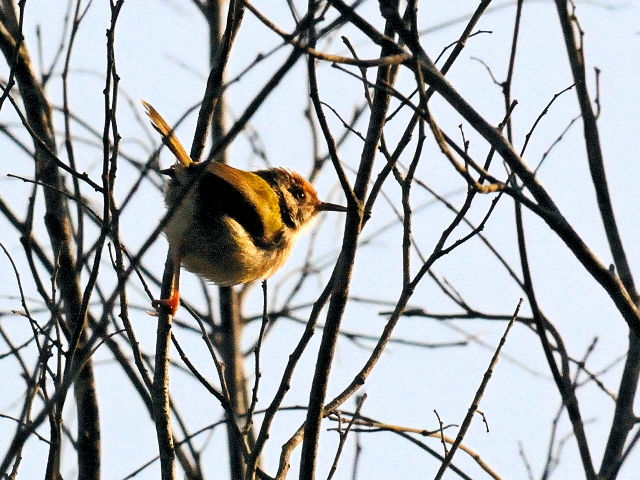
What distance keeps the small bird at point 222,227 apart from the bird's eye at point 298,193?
0.60m

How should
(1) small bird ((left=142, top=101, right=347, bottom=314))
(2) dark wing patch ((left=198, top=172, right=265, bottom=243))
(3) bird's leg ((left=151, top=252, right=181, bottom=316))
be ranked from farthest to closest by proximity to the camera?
1. (2) dark wing patch ((left=198, top=172, right=265, bottom=243))
2. (1) small bird ((left=142, top=101, right=347, bottom=314))
3. (3) bird's leg ((left=151, top=252, right=181, bottom=316))

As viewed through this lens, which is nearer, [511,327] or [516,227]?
[516,227]

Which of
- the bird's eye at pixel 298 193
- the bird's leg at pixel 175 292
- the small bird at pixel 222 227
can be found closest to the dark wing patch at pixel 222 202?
the small bird at pixel 222 227

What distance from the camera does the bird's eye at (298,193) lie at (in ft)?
21.9

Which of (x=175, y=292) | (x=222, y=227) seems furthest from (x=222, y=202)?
(x=175, y=292)

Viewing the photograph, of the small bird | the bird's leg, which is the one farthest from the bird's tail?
the bird's leg

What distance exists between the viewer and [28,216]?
4.32m

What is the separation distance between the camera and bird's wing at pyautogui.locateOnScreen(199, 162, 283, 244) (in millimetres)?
5316

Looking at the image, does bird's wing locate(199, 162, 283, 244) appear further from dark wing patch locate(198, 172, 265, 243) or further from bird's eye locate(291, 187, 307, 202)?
bird's eye locate(291, 187, 307, 202)

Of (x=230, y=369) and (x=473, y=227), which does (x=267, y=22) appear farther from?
(x=230, y=369)

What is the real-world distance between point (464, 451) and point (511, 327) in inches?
21.1

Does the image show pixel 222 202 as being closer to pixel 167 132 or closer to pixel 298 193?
pixel 167 132

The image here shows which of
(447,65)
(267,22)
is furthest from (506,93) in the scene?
(267,22)

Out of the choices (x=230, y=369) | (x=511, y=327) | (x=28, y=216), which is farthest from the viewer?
(x=230, y=369)
